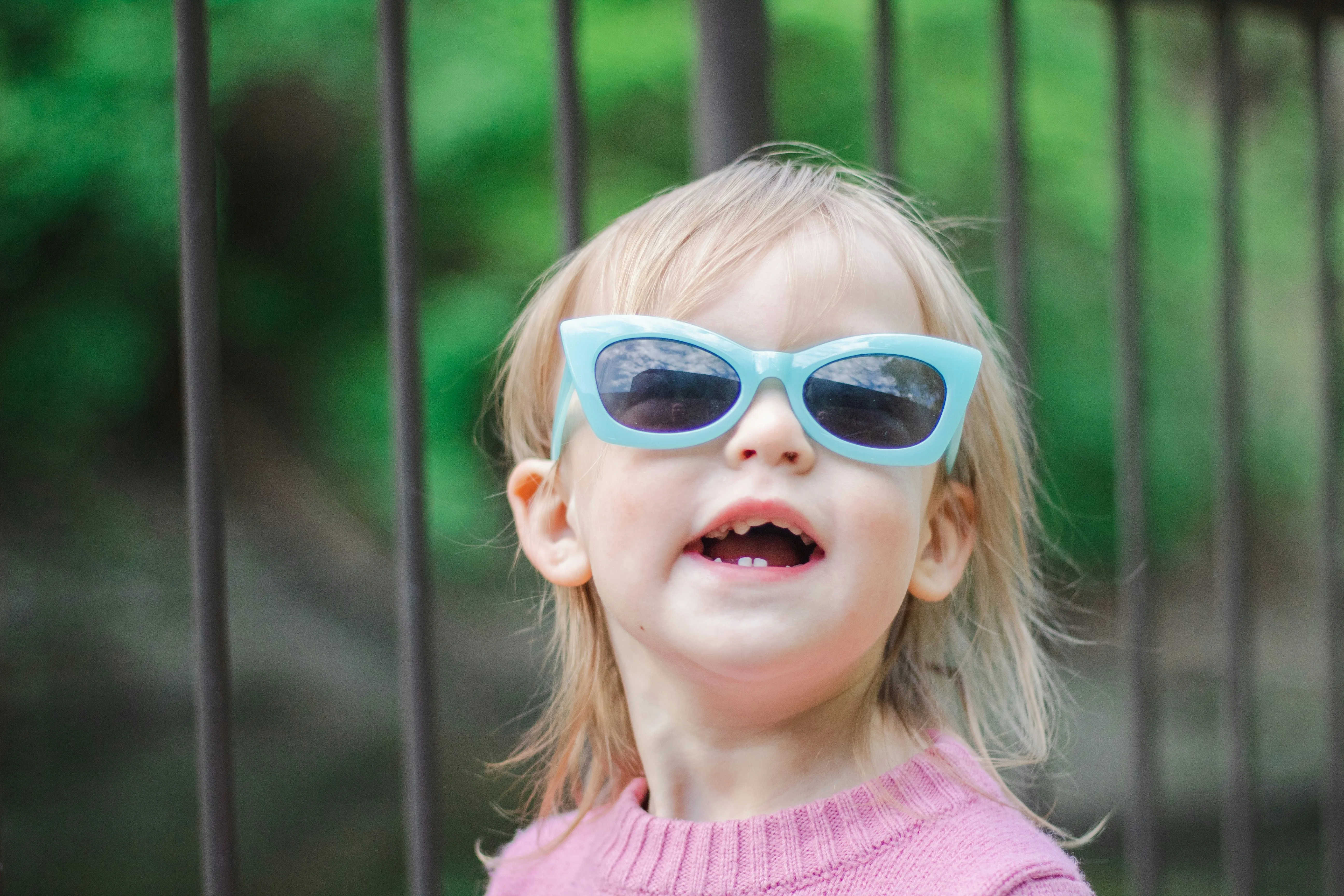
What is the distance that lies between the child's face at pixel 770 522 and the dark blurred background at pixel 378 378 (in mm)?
2829

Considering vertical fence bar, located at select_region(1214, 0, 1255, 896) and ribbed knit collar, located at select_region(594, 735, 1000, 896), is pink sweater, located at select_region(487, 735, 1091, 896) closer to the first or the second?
ribbed knit collar, located at select_region(594, 735, 1000, 896)

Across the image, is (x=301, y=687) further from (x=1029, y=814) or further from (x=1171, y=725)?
(x=1029, y=814)

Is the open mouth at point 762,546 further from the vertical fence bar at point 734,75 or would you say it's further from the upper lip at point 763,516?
the vertical fence bar at point 734,75

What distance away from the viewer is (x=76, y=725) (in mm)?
5738

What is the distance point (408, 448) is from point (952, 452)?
0.63m

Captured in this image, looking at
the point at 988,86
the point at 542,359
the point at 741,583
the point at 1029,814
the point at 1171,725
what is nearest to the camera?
the point at 741,583

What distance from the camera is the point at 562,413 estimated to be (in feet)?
4.13

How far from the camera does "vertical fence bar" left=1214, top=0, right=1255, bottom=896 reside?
1953mm

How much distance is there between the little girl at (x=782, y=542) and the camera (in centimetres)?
109

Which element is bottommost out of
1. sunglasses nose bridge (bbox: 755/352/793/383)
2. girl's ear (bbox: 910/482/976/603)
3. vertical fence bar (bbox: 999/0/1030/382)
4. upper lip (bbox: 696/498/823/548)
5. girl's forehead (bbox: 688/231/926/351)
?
girl's ear (bbox: 910/482/976/603)

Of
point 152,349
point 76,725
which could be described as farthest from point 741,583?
point 76,725

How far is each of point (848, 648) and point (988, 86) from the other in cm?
360

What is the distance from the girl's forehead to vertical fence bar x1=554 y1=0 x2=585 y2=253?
408 mm

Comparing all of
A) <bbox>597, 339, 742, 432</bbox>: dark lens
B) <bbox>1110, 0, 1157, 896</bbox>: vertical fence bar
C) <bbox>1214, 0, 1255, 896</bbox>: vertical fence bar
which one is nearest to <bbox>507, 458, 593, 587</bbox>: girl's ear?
<bbox>597, 339, 742, 432</bbox>: dark lens
